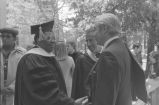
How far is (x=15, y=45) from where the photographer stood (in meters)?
4.27

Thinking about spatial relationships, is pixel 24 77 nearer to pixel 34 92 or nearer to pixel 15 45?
pixel 34 92

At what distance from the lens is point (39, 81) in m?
2.96

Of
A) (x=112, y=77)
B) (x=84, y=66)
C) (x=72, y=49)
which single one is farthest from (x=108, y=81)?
(x=72, y=49)

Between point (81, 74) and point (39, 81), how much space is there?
4.76 feet

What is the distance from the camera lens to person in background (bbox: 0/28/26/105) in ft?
13.1

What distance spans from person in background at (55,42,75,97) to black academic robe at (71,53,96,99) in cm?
38

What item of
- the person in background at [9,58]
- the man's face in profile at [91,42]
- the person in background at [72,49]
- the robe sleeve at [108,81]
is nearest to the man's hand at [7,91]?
the person in background at [9,58]

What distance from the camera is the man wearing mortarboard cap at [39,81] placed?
2.95m

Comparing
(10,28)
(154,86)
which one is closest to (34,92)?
(10,28)

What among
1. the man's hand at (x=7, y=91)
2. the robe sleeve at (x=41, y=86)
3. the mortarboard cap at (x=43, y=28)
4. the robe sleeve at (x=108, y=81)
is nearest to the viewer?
the robe sleeve at (x=108, y=81)

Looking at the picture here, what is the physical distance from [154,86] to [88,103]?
11.4ft

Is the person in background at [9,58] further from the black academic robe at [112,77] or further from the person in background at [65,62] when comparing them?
the black academic robe at [112,77]

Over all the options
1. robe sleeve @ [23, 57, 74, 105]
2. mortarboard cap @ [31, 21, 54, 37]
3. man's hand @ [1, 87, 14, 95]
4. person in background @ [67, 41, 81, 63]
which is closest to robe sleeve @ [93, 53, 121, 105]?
robe sleeve @ [23, 57, 74, 105]

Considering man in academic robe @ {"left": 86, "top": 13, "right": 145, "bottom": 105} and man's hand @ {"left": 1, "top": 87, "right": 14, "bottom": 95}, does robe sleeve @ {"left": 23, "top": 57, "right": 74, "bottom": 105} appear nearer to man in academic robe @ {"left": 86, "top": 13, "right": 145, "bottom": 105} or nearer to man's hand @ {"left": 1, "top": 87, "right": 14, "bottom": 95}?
man in academic robe @ {"left": 86, "top": 13, "right": 145, "bottom": 105}
